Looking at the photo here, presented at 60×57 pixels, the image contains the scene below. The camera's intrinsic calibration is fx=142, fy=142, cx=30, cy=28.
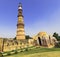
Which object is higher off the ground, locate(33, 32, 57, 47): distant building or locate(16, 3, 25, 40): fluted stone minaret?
locate(16, 3, 25, 40): fluted stone minaret

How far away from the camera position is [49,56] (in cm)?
2598

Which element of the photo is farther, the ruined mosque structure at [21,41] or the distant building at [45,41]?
the distant building at [45,41]

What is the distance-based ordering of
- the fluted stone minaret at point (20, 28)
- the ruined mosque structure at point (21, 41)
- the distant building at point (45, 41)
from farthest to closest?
the fluted stone minaret at point (20, 28) → the distant building at point (45, 41) → the ruined mosque structure at point (21, 41)

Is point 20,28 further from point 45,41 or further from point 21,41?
point 45,41

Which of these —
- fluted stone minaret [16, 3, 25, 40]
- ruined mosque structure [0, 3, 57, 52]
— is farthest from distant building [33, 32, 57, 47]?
fluted stone minaret [16, 3, 25, 40]

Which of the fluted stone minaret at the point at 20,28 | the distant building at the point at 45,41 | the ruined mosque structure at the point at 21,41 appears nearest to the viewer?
the ruined mosque structure at the point at 21,41

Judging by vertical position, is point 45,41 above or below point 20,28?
below

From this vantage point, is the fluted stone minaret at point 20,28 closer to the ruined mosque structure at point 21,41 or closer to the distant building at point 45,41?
the ruined mosque structure at point 21,41

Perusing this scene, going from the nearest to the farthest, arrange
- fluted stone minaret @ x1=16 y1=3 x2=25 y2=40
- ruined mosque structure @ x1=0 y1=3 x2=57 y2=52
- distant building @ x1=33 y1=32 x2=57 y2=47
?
ruined mosque structure @ x1=0 y1=3 x2=57 y2=52, distant building @ x1=33 y1=32 x2=57 y2=47, fluted stone minaret @ x1=16 y1=3 x2=25 y2=40

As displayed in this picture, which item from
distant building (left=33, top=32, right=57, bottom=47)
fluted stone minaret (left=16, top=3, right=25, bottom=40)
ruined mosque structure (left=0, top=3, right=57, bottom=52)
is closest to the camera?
ruined mosque structure (left=0, top=3, right=57, bottom=52)

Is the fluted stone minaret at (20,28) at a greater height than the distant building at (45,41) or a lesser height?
greater

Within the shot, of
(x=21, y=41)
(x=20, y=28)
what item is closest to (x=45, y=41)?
(x=21, y=41)

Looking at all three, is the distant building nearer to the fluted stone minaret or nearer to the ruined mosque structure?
the ruined mosque structure

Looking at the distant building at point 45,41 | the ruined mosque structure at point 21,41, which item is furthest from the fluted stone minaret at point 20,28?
the distant building at point 45,41
